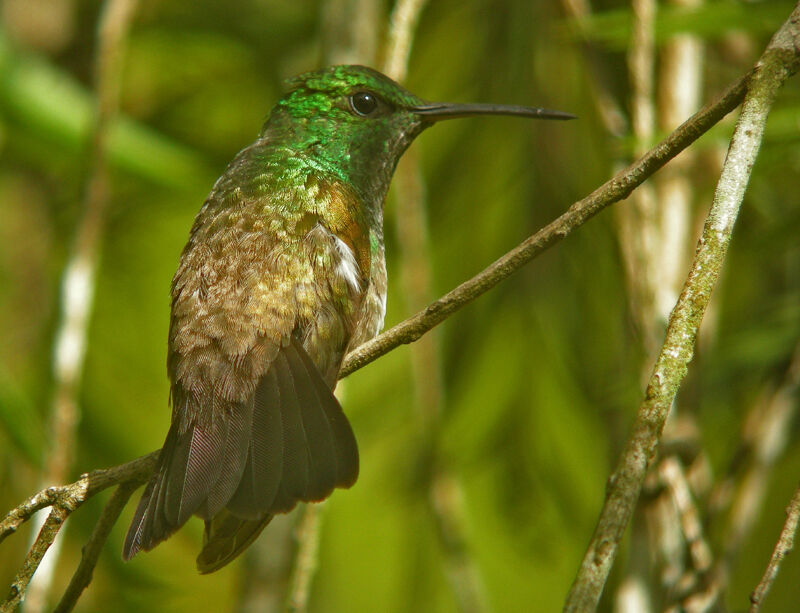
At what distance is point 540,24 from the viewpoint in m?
3.11

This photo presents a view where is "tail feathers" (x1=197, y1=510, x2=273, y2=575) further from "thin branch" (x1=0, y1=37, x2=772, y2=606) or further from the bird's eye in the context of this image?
the bird's eye

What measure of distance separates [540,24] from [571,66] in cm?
23

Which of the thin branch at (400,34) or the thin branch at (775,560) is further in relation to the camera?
the thin branch at (400,34)

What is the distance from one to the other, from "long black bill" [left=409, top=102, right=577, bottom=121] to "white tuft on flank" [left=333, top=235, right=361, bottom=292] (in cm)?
45

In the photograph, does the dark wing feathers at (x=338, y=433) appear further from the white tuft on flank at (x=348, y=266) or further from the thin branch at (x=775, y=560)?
the thin branch at (x=775, y=560)

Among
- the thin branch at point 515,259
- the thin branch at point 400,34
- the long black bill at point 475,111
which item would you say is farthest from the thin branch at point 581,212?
the thin branch at point 400,34

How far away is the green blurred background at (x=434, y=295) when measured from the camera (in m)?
2.60

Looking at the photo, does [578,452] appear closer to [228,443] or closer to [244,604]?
[244,604]

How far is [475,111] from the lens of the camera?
2201 mm

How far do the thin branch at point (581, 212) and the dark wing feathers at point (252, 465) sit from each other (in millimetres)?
302

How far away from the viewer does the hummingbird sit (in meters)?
1.57

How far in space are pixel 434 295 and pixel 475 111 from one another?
119cm

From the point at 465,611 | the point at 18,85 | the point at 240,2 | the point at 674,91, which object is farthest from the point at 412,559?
the point at 240,2

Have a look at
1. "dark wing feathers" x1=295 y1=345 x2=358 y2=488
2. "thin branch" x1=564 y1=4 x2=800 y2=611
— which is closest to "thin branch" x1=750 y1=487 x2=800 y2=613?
"thin branch" x1=564 y1=4 x2=800 y2=611
